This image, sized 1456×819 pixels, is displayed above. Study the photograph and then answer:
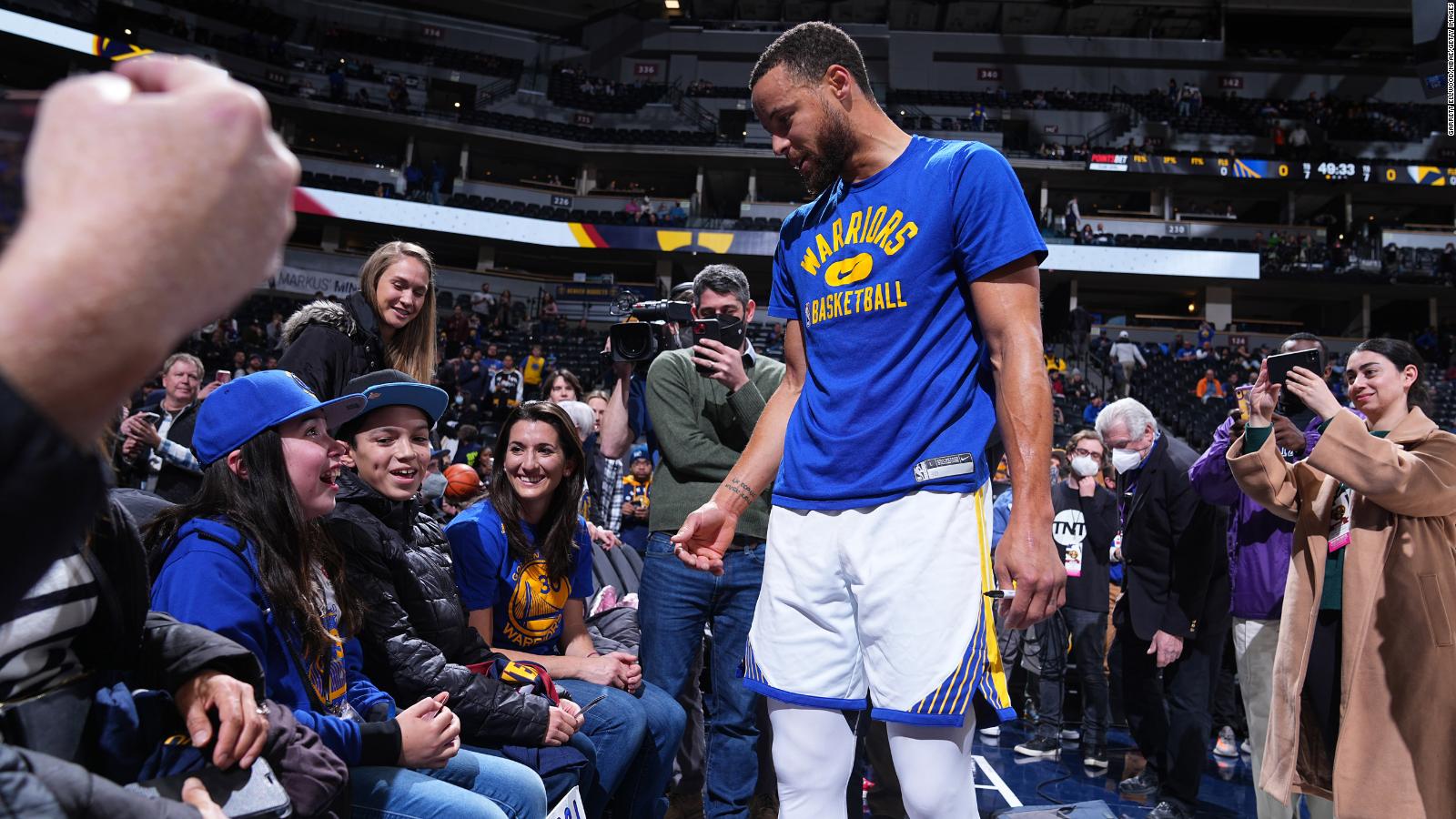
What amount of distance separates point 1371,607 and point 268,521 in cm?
305

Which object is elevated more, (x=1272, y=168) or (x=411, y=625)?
(x=1272, y=168)

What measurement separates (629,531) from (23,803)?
538 centimetres

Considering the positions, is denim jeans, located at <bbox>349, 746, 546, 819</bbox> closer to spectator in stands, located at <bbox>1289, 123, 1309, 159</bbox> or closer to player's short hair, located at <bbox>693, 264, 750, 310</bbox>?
player's short hair, located at <bbox>693, 264, 750, 310</bbox>

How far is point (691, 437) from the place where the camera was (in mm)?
3248

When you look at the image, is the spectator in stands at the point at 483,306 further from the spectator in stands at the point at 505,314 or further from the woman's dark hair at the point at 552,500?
the woman's dark hair at the point at 552,500

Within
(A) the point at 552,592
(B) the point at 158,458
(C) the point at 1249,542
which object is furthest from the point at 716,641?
(B) the point at 158,458

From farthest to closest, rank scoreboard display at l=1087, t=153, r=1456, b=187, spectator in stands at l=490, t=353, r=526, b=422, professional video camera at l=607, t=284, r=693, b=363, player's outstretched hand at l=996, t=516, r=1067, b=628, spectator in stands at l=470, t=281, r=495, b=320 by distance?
scoreboard display at l=1087, t=153, r=1456, b=187 < spectator in stands at l=470, t=281, r=495, b=320 < spectator in stands at l=490, t=353, r=526, b=422 < professional video camera at l=607, t=284, r=693, b=363 < player's outstretched hand at l=996, t=516, r=1067, b=628

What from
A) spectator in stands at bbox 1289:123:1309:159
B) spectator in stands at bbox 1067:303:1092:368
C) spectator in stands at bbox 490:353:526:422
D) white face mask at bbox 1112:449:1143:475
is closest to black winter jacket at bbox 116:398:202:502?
white face mask at bbox 1112:449:1143:475

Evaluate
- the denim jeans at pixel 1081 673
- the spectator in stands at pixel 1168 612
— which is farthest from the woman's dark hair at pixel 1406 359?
the denim jeans at pixel 1081 673

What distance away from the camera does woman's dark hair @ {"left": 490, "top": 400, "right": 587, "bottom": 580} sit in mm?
3117

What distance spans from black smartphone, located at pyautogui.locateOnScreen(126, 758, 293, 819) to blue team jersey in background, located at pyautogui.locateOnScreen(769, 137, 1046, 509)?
94cm

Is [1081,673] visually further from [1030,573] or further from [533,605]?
[1030,573]

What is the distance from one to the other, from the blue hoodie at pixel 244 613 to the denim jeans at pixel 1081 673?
4.27 m

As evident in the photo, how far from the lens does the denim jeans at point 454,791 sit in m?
1.95
